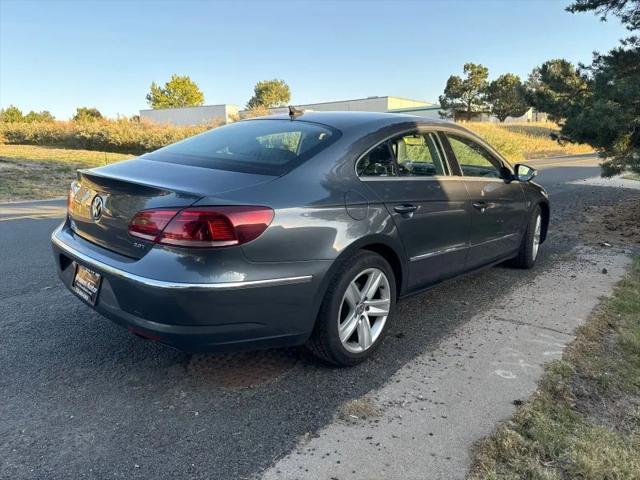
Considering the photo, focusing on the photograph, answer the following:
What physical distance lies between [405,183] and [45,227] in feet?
19.2

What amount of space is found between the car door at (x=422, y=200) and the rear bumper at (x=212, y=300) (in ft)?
2.54

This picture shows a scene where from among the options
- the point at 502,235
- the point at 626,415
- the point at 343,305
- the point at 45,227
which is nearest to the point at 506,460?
the point at 626,415

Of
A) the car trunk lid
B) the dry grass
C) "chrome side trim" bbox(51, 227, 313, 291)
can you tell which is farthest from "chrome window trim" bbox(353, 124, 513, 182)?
the dry grass

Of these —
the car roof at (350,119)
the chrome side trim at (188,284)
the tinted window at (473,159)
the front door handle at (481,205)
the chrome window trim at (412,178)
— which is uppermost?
the car roof at (350,119)

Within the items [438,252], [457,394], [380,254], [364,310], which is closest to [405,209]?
[380,254]

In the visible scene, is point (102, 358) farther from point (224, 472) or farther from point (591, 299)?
point (591, 299)

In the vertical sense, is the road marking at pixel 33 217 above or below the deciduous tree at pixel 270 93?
below

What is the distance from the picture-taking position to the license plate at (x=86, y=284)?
A: 288cm

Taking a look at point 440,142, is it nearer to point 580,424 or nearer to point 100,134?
point 580,424

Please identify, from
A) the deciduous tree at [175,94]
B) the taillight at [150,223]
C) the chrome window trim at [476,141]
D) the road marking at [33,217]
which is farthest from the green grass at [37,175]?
the deciduous tree at [175,94]

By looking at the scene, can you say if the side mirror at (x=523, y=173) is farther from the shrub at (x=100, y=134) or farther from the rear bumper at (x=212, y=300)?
the shrub at (x=100, y=134)

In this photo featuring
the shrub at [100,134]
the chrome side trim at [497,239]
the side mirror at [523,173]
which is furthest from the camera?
the shrub at [100,134]

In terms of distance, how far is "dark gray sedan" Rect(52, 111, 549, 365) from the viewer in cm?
258

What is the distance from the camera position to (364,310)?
10.8ft
